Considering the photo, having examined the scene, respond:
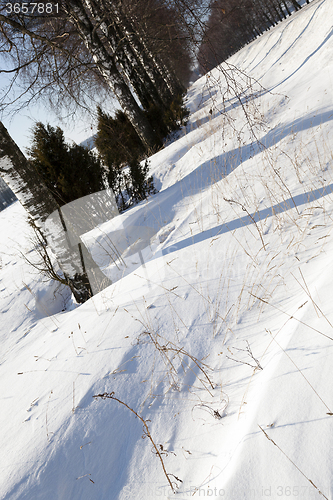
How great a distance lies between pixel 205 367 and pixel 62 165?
513 centimetres

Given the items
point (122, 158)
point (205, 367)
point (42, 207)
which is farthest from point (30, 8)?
point (122, 158)

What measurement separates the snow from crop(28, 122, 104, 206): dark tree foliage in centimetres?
298

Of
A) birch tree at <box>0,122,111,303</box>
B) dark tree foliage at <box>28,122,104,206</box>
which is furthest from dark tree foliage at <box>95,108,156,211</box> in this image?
birch tree at <box>0,122,111,303</box>

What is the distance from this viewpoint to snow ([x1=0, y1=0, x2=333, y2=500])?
0.90 meters

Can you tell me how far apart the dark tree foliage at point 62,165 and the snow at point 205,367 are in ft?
9.77

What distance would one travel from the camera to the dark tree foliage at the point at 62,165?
205 inches

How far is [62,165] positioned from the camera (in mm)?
5340

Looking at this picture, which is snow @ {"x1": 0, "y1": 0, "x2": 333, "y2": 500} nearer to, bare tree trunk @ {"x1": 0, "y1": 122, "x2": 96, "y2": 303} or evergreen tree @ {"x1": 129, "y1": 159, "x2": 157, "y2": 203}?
bare tree trunk @ {"x1": 0, "y1": 122, "x2": 96, "y2": 303}

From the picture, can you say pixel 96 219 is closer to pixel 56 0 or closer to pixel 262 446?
pixel 56 0

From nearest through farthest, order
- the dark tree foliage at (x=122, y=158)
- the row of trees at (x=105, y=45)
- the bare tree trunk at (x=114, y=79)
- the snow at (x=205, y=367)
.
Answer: the snow at (x=205, y=367), the row of trees at (x=105, y=45), the bare tree trunk at (x=114, y=79), the dark tree foliage at (x=122, y=158)

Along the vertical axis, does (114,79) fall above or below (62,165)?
above

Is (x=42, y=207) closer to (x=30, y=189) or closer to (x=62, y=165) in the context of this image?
(x=30, y=189)

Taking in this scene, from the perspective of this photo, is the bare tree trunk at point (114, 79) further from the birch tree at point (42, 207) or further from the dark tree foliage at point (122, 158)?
the birch tree at point (42, 207)

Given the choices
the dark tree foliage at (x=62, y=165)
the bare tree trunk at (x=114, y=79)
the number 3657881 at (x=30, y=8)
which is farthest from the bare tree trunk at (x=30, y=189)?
the bare tree trunk at (x=114, y=79)
